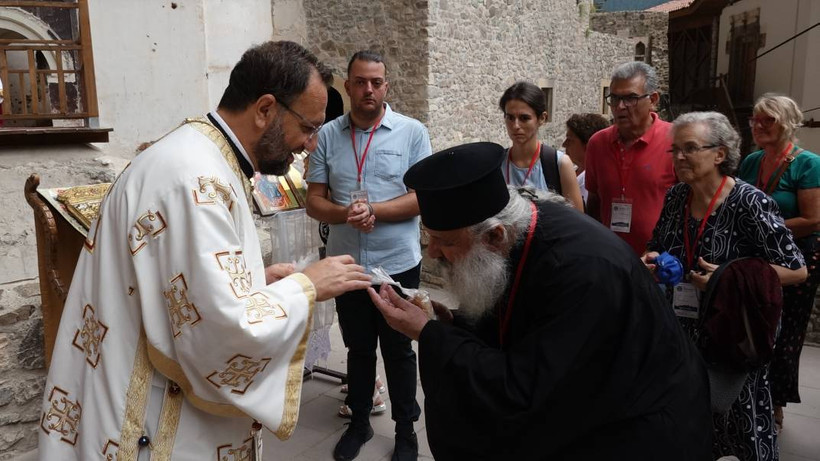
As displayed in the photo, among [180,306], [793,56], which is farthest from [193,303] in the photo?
[793,56]

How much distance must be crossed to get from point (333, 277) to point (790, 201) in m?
3.07

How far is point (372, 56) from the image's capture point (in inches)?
140

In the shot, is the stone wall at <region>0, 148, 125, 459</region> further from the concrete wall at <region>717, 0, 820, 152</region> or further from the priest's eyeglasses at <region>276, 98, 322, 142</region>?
the concrete wall at <region>717, 0, 820, 152</region>

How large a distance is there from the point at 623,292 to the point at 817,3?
52.4 feet

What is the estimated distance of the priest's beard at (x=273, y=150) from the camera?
6.31 feet

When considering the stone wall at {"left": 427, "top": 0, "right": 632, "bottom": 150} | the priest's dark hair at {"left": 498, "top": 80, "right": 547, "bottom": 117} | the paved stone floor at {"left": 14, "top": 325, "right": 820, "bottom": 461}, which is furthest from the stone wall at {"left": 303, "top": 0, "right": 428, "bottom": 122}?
the paved stone floor at {"left": 14, "top": 325, "right": 820, "bottom": 461}

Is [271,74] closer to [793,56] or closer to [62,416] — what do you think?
[62,416]

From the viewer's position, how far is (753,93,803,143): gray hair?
3.83m

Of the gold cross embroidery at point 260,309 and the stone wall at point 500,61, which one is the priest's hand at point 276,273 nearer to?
the gold cross embroidery at point 260,309

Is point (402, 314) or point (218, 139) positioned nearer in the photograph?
point (218, 139)

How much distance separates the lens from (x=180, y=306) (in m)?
1.63

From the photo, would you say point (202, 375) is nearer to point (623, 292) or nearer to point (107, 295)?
point (107, 295)

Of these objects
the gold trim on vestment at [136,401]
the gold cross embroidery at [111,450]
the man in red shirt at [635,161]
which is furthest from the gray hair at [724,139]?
the gold cross embroidery at [111,450]

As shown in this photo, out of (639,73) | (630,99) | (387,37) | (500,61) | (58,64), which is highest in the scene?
(387,37)
